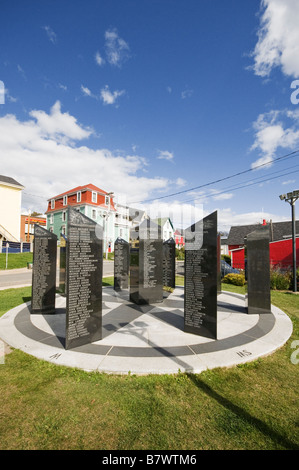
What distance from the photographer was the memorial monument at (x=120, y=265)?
11870 millimetres

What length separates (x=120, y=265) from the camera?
1199 centimetres

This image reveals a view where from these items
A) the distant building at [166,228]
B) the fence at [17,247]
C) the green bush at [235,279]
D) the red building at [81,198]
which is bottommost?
the green bush at [235,279]

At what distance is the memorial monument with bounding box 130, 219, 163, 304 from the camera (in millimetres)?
8523

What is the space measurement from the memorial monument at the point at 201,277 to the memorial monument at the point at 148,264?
9.02 ft

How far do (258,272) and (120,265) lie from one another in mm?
7157

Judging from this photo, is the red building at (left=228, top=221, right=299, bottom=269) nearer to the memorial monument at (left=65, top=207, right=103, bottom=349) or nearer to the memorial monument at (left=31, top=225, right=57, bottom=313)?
the memorial monument at (left=65, top=207, right=103, bottom=349)

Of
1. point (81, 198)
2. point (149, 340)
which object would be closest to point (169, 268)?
point (149, 340)

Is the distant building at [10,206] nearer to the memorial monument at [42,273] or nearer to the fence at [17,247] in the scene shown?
the fence at [17,247]

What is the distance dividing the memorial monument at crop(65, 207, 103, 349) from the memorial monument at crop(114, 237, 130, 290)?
21.8ft

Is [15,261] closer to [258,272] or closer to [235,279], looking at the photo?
[235,279]

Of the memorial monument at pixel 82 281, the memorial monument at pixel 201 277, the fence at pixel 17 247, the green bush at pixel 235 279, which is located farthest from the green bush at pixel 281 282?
the fence at pixel 17 247

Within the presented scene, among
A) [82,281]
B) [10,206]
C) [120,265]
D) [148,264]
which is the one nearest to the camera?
[82,281]
